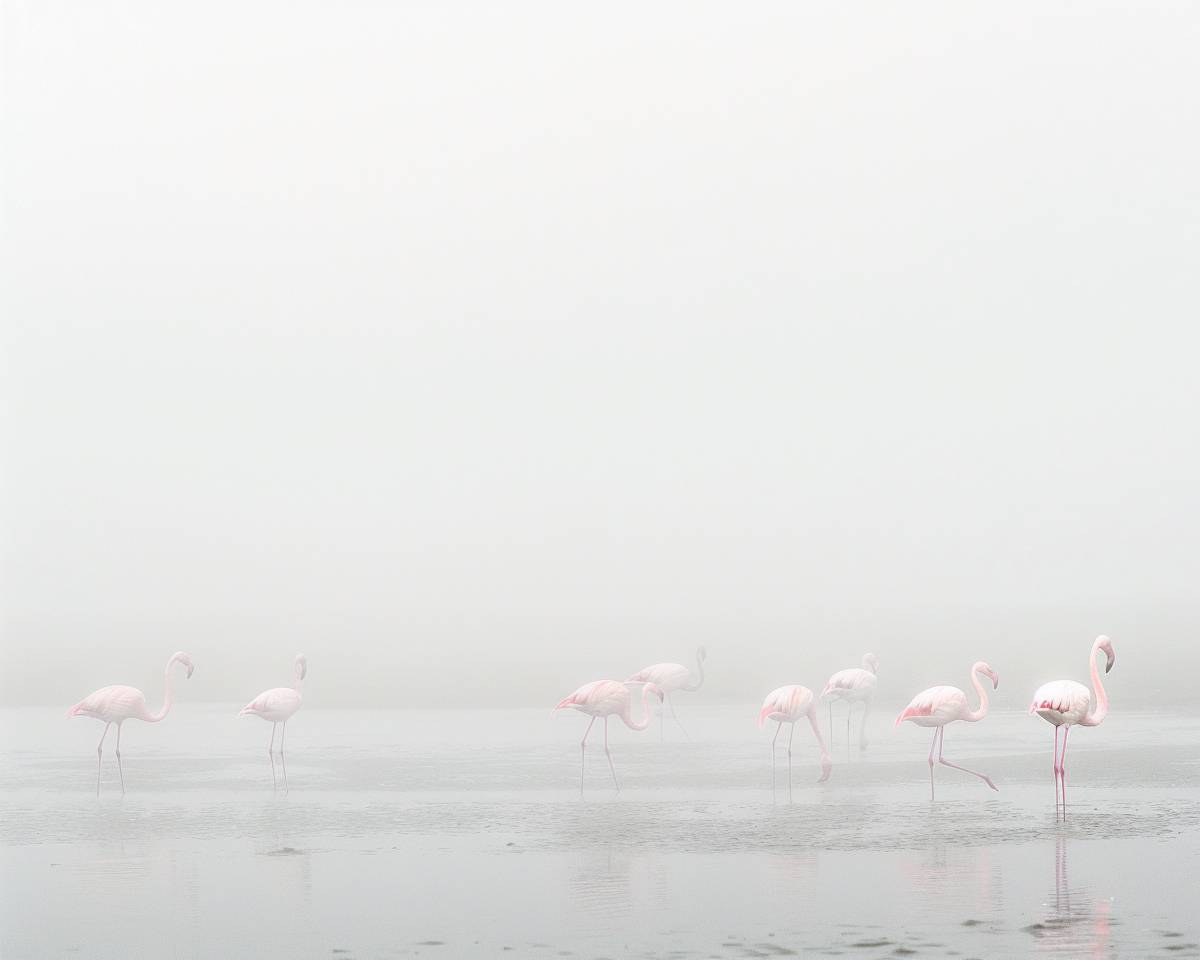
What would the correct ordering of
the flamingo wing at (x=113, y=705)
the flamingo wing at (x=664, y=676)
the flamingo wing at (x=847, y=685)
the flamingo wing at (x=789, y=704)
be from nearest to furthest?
the flamingo wing at (x=789, y=704), the flamingo wing at (x=113, y=705), the flamingo wing at (x=847, y=685), the flamingo wing at (x=664, y=676)

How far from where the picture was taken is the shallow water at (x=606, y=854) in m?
8.23

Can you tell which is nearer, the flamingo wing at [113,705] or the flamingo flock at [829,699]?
the flamingo flock at [829,699]

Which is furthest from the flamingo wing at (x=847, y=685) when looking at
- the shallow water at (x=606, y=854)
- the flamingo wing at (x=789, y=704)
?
the flamingo wing at (x=789, y=704)

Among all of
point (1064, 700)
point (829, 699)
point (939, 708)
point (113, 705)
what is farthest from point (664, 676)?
point (1064, 700)

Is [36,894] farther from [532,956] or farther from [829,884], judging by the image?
[829,884]

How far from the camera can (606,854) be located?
1116 centimetres

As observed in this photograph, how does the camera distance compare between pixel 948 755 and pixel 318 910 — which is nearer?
pixel 318 910

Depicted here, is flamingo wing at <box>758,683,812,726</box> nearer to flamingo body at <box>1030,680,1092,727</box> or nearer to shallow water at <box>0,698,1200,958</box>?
shallow water at <box>0,698,1200,958</box>

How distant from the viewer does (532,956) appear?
7.74m

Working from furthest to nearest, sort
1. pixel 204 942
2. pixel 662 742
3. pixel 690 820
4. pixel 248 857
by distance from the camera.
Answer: pixel 662 742
pixel 690 820
pixel 248 857
pixel 204 942

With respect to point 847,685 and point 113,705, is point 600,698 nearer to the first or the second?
point 847,685

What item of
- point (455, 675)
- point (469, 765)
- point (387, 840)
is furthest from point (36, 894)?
point (455, 675)

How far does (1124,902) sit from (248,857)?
6.29 m

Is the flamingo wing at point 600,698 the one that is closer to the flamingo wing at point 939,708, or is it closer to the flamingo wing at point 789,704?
the flamingo wing at point 789,704
